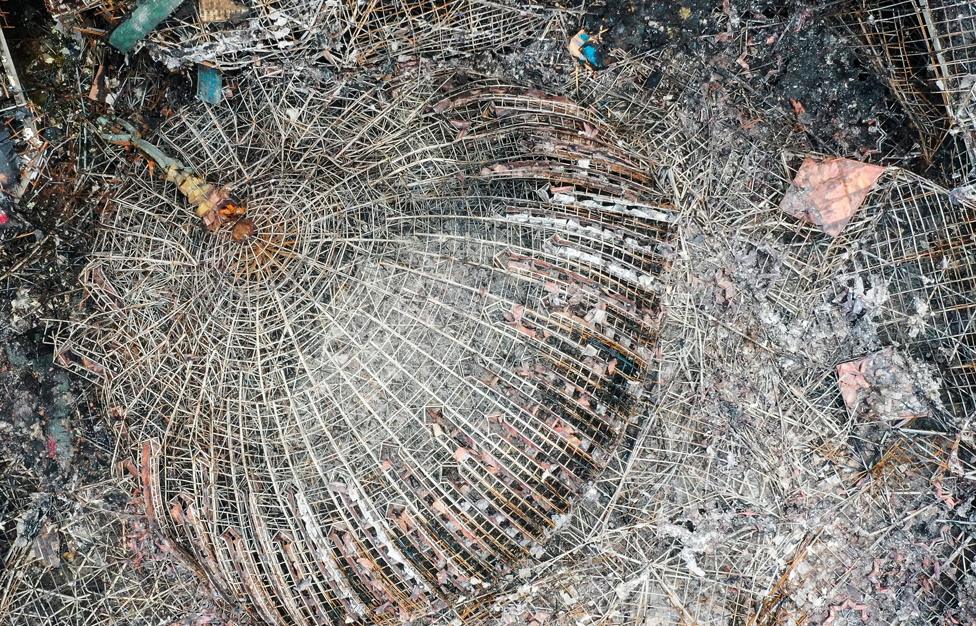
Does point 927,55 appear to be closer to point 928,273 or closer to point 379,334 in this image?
point 928,273

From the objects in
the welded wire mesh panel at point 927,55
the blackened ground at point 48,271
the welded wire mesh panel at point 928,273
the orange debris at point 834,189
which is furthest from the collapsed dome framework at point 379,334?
the welded wire mesh panel at point 927,55

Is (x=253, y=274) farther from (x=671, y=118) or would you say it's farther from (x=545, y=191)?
(x=671, y=118)

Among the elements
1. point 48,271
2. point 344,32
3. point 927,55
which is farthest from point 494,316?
point 927,55

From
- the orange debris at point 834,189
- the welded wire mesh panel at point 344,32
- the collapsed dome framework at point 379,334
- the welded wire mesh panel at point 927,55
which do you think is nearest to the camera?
the collapsed dome framework at point 379,334

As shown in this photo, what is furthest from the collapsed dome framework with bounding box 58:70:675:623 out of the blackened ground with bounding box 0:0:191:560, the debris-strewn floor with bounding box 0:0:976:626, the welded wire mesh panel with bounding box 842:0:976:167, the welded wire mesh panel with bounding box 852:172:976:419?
the welded wire mesh panel with bounding box 842:0:976:167

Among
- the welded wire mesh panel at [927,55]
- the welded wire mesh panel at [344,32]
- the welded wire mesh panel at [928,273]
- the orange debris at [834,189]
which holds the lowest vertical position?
the welded wire mesh panel at [928,273]

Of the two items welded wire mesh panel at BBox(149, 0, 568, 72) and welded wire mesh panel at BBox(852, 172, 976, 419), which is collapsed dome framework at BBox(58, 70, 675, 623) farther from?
welded wire mesh panel at BBox(852, 172, 976, 419)

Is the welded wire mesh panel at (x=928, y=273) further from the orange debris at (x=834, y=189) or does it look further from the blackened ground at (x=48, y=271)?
the blackened ground at (x=48, y=271)
